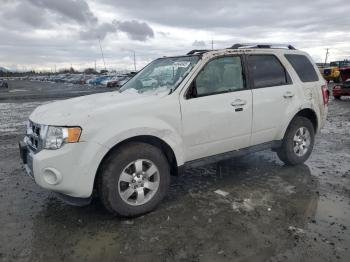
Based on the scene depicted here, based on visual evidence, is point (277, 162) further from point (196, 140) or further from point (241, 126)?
point (196, 140)

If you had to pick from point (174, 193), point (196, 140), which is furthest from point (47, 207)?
point (196, 140)

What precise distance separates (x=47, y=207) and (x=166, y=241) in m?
1.75

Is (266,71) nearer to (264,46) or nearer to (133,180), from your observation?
(264,46)

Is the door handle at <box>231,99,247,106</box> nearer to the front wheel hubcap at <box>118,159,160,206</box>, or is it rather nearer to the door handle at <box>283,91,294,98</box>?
the door handle at <box>283,91,294,98</box>

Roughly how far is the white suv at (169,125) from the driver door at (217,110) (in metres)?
0.01

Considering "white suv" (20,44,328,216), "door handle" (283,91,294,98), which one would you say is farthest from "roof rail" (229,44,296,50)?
"door handle" (283,91,294,98)

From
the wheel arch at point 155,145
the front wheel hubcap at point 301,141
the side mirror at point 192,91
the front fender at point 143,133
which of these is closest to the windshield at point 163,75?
the side mirror at point 192,91

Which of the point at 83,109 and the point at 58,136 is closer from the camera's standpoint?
the point at 58,136

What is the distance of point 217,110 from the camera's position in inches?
169

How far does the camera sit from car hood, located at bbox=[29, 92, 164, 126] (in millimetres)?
3523

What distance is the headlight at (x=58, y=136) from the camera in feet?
11.3

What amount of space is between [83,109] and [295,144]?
3.48 m

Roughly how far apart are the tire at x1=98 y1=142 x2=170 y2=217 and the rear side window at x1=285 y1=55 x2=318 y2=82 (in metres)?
2.82

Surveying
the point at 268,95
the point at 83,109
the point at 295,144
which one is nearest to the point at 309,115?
the point at 295,144
